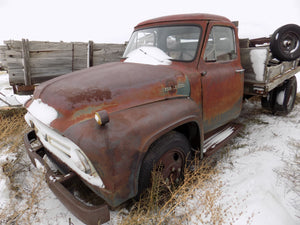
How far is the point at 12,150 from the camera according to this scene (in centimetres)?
311

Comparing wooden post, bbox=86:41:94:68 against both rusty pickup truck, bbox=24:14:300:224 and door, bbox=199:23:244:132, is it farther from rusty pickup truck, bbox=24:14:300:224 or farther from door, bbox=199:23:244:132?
door, bbox=199:23:244:132

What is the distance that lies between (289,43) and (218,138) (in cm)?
266

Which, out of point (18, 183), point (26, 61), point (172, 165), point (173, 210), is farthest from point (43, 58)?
point (173, 210)

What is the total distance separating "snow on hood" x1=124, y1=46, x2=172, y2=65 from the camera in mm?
2662

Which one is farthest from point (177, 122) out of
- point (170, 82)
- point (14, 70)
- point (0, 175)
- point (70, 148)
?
point (14, 70)

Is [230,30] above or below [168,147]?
above

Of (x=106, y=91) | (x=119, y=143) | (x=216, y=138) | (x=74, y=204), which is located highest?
(x=106, y=91)

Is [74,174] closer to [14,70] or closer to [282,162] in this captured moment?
[282,162]

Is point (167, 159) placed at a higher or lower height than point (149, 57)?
lower

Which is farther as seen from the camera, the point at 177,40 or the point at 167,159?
the point at 177,40

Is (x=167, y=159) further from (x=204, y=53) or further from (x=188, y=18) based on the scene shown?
(x=188, y=18)

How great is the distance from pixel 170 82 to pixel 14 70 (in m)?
3.56

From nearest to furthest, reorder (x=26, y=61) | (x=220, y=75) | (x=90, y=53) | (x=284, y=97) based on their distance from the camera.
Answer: (x=220, y=75) → (x=26, y=61) → (x=284, y=97) → (x=90, y=53)

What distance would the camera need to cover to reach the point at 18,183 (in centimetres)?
252
